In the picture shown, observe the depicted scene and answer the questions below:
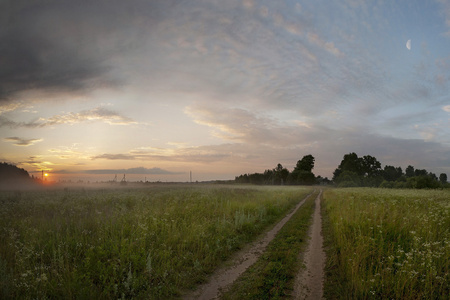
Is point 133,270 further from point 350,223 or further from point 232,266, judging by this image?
point 350,223

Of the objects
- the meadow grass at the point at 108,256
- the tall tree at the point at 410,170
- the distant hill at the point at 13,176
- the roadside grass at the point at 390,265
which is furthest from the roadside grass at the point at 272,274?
the tall tree at the point at 410,170

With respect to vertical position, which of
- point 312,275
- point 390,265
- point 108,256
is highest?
point 390,265

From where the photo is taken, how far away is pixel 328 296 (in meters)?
5.57

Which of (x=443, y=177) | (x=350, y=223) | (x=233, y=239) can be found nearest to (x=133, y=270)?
(x=233, y=239)

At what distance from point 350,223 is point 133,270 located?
8749 mm

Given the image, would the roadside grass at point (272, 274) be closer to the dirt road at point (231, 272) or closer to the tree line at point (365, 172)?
the dirt road at point (231, 272)

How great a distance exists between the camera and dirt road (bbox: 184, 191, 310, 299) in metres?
5.92

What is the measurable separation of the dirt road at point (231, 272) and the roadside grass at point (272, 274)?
0.73 feet

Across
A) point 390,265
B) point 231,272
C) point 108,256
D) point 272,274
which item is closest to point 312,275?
point 272,274

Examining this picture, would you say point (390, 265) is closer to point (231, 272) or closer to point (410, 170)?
point (231, 272)

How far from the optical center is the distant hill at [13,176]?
39469mm

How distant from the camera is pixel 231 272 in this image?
717cm

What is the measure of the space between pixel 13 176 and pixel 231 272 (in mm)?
53164

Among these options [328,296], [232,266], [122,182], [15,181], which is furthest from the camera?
[122,182]
